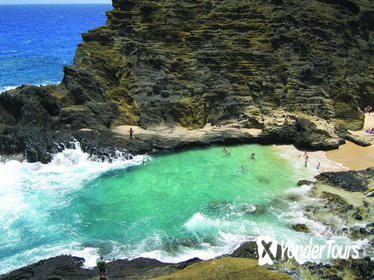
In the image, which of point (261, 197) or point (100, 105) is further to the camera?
point (100, 105)

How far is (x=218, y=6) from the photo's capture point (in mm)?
36875

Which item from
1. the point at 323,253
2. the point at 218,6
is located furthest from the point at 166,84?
the point at 323,253

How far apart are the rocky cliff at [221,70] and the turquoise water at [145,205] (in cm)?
538

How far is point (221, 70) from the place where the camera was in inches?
1398

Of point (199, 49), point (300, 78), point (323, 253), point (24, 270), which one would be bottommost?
point (323, 253)

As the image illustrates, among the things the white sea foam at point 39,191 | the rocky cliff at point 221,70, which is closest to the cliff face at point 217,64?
the rocky cliff at point 221,70

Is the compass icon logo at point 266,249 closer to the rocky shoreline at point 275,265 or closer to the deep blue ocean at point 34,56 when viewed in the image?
the rocky shoreline at point 275,265

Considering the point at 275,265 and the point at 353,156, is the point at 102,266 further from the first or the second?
the point at 353,156

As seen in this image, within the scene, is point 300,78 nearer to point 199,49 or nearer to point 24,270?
point 199,49

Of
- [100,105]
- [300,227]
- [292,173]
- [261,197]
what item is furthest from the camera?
[100,105]

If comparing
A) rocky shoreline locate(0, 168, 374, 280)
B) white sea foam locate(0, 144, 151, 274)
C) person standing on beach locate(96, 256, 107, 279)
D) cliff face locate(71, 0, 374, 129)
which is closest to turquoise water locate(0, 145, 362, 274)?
white sea foam locate(0, 144, 151, 274)

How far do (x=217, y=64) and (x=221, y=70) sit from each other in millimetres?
777

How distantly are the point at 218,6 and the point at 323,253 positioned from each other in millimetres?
28479

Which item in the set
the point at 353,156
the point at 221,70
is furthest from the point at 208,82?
the point at 353,156
